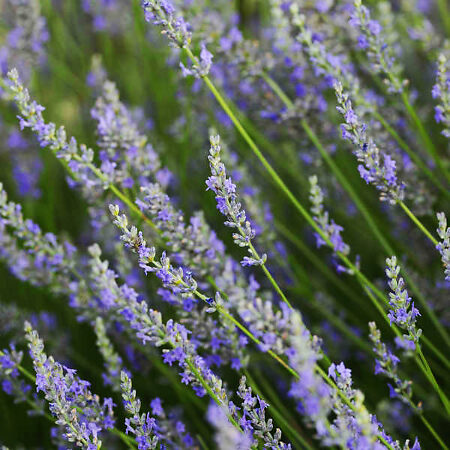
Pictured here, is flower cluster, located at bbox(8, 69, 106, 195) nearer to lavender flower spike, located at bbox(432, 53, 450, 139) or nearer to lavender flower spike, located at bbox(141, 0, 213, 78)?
lavender flower spike, located at bbox(141, 0, 213, 78)

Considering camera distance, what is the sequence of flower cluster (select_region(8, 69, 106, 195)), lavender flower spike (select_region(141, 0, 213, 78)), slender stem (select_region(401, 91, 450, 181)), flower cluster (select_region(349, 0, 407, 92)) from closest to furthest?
1. lavender flower spike (select_region(141, 0, 213, 78))
2. flower cluster (select_region(8, 69, 106, 195))
3. flower cluster (select_region(349, 0, 407, 92))
4. slender stem (select_region(401, 91, 450, 181))

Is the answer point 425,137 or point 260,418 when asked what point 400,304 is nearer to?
point 260,418

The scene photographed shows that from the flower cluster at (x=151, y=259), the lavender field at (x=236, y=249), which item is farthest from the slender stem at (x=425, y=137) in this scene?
the flower cluster at (x=151, y=259)

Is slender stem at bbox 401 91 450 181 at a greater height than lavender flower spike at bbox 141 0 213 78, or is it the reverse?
lavender flower spike at bbox 141 0 213 78

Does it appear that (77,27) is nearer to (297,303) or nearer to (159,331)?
(297,303)

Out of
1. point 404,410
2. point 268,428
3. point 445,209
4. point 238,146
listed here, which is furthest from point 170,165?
point 268,428

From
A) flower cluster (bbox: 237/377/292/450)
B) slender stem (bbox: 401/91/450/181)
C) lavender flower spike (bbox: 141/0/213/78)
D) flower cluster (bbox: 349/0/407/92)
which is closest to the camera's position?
flower cluster (bbox: 237/377/292/450)

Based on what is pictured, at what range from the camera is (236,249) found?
2.22m

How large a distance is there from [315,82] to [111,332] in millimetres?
1059

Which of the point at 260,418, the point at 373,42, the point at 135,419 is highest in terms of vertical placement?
the point at 373,42

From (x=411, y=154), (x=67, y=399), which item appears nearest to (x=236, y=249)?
(x=411, y=154)

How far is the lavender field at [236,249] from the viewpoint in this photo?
3.73 ft

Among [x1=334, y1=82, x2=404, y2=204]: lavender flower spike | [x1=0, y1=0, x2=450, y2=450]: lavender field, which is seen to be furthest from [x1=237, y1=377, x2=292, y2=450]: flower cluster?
[x1=334, y1=82, x2=404, y2=204]: lavender flower spike

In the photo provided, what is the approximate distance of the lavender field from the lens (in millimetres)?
1136
